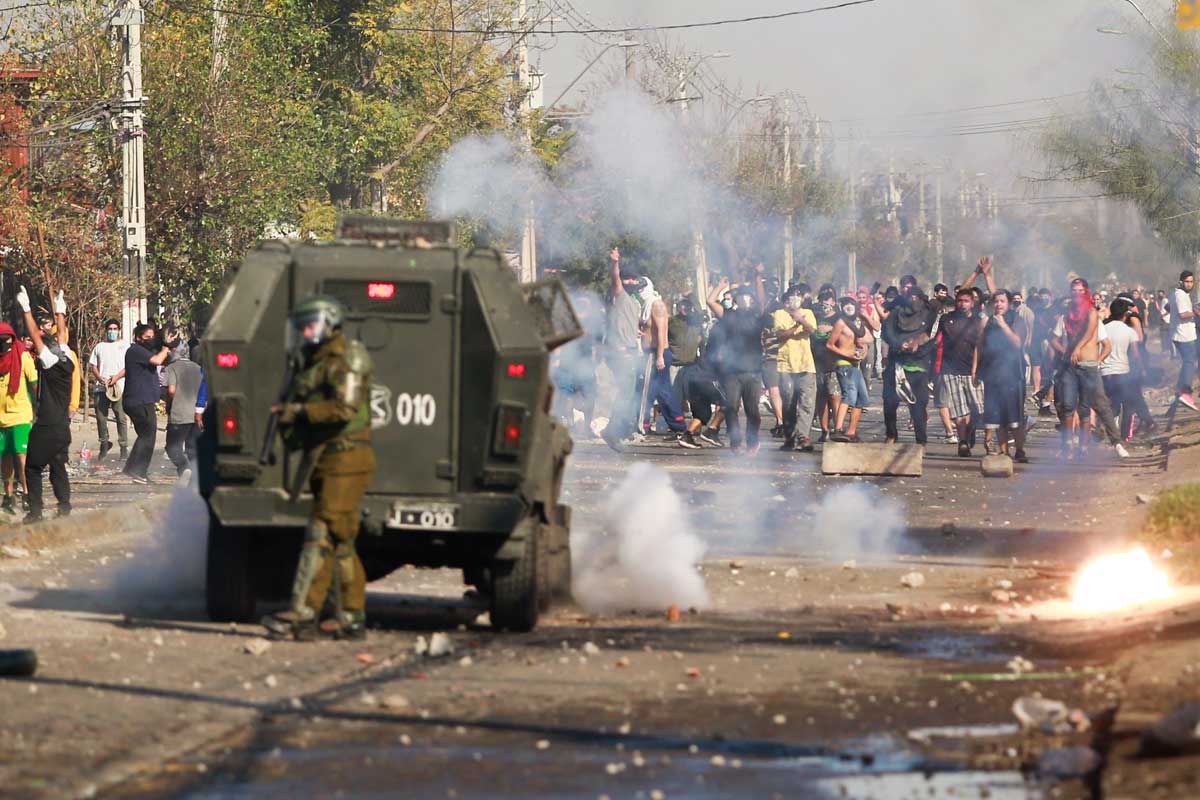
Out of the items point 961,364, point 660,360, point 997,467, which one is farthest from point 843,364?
point 997,467

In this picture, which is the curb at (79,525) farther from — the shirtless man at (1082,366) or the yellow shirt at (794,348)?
the shirtless man at (1082,366)

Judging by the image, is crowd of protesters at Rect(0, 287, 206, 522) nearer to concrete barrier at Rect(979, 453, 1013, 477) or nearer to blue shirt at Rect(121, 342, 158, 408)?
blue shirt at Rect(121, 342, 158, 408)

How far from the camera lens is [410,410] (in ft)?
33.8

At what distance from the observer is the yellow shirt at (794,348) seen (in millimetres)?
24438

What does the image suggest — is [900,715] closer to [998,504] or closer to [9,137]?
[998,504]

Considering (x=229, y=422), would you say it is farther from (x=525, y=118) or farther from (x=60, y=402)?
(x=525, y=118)

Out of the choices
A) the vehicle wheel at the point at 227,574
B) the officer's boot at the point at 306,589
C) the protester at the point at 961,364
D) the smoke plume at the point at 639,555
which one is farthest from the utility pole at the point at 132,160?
the officer's boot at the point at 306,589

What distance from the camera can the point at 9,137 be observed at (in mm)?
33750

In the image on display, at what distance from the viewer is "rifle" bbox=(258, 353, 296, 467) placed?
386 inches

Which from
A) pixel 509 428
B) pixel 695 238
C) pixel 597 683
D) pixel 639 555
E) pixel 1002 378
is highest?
pixel 695 238

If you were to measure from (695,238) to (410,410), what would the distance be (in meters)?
36.7

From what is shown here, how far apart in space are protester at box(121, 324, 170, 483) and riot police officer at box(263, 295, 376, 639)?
10945mm

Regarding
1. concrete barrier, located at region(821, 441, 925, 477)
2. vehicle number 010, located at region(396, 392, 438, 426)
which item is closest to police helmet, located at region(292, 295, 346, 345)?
vehicle number 010, located at region(396, 392, 438, 426)

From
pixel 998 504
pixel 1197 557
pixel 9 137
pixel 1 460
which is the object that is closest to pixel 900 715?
pixel 1197 557
